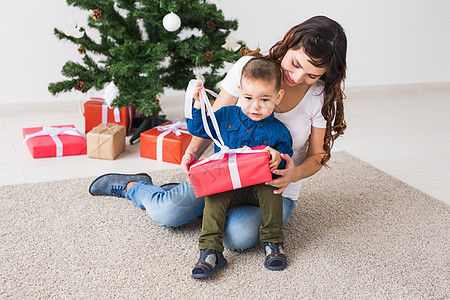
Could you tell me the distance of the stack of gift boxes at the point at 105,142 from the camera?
93.8 inches

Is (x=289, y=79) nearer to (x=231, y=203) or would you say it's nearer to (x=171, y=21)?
(x=231, y=203)

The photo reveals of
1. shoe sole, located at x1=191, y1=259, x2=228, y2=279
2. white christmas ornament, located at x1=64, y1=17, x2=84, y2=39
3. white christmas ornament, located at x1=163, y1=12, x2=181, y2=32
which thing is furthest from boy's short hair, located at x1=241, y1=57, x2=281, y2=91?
white christmas ornament, located at x1=64, y1=17, x2=84, y2=39

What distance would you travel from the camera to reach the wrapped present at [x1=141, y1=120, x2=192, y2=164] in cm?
240

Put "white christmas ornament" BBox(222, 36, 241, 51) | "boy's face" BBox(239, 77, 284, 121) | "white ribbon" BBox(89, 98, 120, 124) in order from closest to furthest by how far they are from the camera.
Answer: "boy's face" BBox(239, 77, 284, 121), "white christmas ornament" BBox(222, 36, 241, 51), "white ribbon" BBox(89, 98, 120, 124)

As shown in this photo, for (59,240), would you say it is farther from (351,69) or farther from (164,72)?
(351,69)

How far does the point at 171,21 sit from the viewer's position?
2.27 meters

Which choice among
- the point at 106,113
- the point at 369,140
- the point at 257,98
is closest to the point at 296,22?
the point at 369,140

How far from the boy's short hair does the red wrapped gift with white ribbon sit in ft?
0.48

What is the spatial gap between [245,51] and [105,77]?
1130mm

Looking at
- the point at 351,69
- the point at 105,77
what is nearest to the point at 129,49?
the point at 105,77

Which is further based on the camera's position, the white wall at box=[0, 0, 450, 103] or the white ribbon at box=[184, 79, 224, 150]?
the white wall at box=[0, 0, 450, 103]

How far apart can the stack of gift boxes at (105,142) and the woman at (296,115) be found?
2.08 feet

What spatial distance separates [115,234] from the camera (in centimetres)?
172

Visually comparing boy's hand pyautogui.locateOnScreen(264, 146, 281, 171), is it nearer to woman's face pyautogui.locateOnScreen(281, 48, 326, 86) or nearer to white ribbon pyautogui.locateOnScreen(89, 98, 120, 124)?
woman's face pyautogui.locateOnScreen(281, 48, 326, 86)
